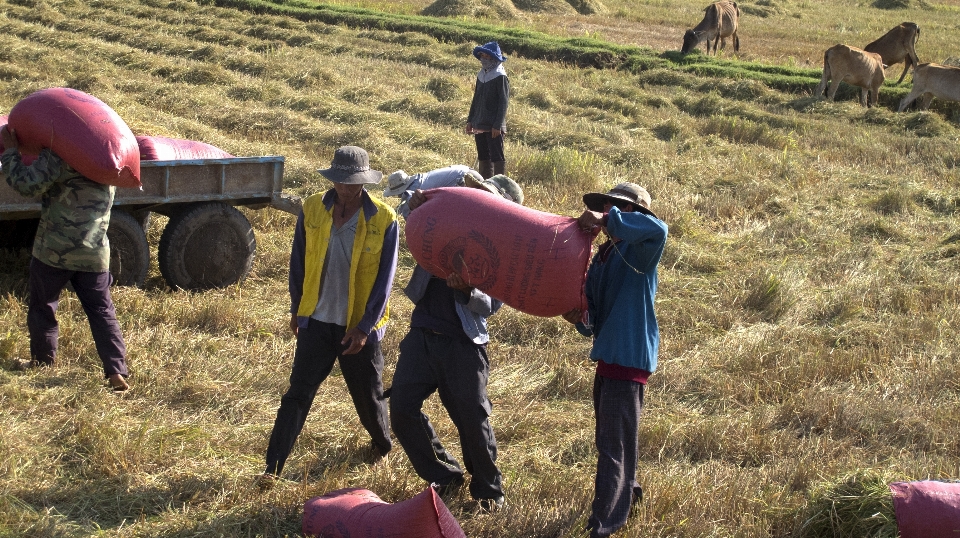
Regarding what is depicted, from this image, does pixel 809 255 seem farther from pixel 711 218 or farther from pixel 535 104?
pixel 535 104

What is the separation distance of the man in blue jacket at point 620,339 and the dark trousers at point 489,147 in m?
5.49

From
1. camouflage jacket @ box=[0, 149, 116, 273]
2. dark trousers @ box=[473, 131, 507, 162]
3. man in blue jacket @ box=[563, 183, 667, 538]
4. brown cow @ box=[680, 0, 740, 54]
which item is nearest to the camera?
man in blue jacket @ box=[563, 183, 667, 538]

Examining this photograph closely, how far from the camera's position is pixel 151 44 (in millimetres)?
17281

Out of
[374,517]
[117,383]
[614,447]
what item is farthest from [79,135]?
[614,447]

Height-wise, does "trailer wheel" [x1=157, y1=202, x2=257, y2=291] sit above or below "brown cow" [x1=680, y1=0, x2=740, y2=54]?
below

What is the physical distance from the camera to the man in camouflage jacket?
5.15 metres

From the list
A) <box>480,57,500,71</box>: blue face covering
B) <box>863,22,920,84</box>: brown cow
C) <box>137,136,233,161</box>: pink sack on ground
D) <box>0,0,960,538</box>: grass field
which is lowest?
<box>0,0,960,538</box>: grass field

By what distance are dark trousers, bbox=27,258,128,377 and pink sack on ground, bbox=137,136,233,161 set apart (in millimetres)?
1569

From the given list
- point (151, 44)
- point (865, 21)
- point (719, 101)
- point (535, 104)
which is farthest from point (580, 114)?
point (865, 21)

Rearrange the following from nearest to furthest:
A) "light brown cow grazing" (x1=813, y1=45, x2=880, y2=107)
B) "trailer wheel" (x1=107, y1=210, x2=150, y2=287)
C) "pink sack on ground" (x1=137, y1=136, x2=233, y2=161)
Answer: "trailer wheel" (x1=107, y1=210, x2=150, y2=287), "pink sack on ground" (x1=137, y1=136, x2=233, y2=161), "light brown cow grazing" (x1=813, y1=45, x2=880, y2=107)

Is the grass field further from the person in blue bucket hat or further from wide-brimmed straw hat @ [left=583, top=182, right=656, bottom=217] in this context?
wide-brimmed straw hat @ [left=583, top=182, right=656, bottom=217]

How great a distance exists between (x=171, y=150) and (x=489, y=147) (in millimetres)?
3598

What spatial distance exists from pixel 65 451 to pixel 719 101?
1303cm

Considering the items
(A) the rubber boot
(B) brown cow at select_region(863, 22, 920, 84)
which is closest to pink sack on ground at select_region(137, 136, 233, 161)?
(A) the rubber boot
